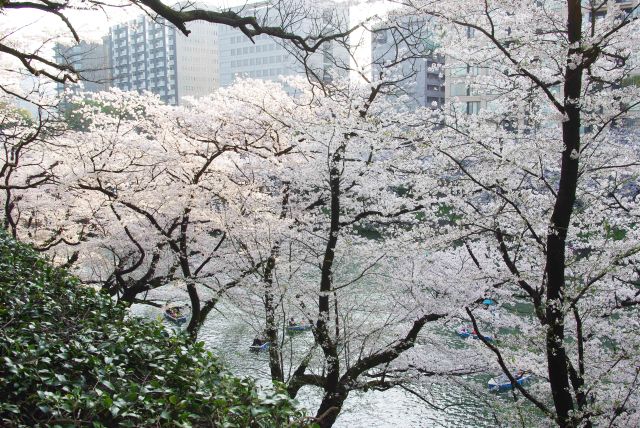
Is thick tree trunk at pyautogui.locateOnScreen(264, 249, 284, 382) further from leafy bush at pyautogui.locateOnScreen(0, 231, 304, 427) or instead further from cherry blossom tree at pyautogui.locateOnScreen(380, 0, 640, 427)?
leafy bush at pyautogui.locateOnScreen(0, 231, 304, 427)

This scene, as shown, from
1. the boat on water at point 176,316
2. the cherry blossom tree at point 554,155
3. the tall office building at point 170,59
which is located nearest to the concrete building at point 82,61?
the cherry blossom tree at point 554,155

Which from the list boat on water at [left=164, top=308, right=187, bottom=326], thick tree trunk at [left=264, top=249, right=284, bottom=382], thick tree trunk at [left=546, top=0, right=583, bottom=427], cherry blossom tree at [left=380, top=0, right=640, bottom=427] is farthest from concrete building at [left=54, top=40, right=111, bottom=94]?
boat on water at [left=164, top=308, right=187, bottom=326]

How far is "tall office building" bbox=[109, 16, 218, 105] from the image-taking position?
71812mm

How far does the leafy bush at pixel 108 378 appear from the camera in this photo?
7.26 feet

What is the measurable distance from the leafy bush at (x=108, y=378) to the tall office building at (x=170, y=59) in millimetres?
71428

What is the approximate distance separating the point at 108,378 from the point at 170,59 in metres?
75.8

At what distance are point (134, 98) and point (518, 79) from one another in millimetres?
9209

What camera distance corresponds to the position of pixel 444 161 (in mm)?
6660

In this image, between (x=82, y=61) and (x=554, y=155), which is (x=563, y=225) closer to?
(x=554, y=155)

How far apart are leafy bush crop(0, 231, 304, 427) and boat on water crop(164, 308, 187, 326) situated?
44.1ft

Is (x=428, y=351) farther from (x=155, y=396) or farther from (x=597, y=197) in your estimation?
(x=155, y=396)

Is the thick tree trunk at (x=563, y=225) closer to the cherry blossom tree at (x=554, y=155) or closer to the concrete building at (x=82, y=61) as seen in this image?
the cherry blossom tree at (x=554, y=155)

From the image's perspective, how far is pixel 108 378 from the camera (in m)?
2.61

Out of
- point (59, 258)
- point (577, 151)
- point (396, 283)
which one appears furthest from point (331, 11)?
point (59, 258)
